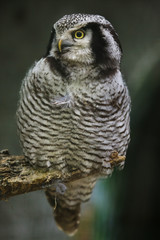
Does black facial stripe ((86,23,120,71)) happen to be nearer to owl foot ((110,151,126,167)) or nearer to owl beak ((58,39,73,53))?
owl beak ((58,39,73,53))

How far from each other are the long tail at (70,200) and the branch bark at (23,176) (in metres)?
0.21

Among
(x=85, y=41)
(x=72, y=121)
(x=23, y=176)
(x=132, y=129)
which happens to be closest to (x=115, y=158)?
(x=72, y=121)

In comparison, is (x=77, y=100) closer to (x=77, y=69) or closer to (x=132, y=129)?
(x=77, y=69)

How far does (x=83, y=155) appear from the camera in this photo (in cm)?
179

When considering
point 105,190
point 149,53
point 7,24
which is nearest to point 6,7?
point 7,24

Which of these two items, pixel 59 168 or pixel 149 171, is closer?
pixel 59 168

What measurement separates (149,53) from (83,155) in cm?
156

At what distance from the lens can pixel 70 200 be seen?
216 centimetres

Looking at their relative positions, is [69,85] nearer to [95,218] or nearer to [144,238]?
[95,218]

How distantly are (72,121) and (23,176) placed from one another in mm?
357

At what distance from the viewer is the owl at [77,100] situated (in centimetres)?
161

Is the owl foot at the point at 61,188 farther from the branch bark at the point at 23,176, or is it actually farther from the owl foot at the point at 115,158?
the owl foot at the point at 115,158

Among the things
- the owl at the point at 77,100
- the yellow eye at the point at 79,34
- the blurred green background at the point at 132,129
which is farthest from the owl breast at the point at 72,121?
the blurred green background at the point at 132,129

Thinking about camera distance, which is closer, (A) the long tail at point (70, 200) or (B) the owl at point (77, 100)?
(B) the owl at point (77, 100)
